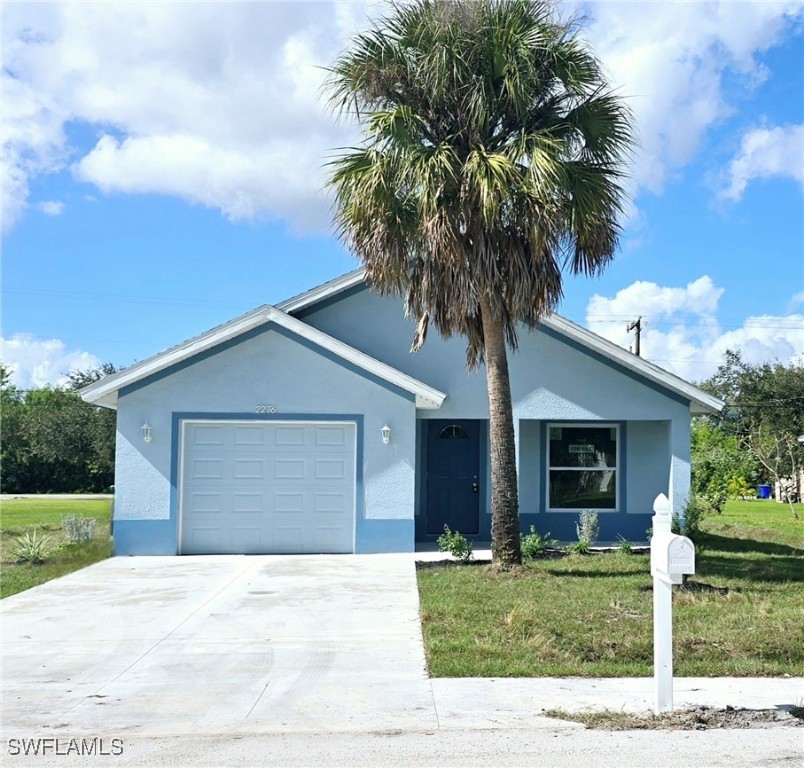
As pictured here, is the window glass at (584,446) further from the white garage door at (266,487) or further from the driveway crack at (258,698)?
the driveway crack at (258,698)

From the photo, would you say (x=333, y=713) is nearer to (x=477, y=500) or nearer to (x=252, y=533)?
(x=252, y=533)

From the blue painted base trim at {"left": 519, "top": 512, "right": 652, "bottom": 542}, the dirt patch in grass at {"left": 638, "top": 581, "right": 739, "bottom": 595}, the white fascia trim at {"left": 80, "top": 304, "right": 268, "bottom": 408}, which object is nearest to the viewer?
the dirt patch in grass at {"left": 638, "top": 581, "right": 739, "bottom": 595}

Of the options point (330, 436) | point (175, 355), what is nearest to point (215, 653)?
point (330, 436)

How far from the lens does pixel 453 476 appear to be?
1769 centimetres

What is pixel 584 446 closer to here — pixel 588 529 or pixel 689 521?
pixel 588 529

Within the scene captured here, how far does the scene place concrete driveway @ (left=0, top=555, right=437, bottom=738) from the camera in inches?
256

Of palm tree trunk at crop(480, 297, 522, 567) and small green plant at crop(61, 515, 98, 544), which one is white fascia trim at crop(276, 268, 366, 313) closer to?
palm tree trunk at crop(480, 297, 522, 567)

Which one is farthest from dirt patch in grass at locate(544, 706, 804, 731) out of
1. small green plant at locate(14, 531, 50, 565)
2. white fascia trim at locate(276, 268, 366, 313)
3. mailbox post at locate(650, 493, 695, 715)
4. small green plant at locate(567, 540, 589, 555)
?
white fascia trim at locate(276, 268, 366, 313)

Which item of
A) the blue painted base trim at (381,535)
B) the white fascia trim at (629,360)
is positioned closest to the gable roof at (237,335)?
the blue painted base trim at (381,535)

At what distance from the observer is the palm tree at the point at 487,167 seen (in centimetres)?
1194

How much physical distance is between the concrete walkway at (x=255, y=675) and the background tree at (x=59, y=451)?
30.8 m

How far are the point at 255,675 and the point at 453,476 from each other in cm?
1034

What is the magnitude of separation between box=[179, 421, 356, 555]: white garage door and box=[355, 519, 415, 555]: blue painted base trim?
23 cm

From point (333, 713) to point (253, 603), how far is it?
4.57m
